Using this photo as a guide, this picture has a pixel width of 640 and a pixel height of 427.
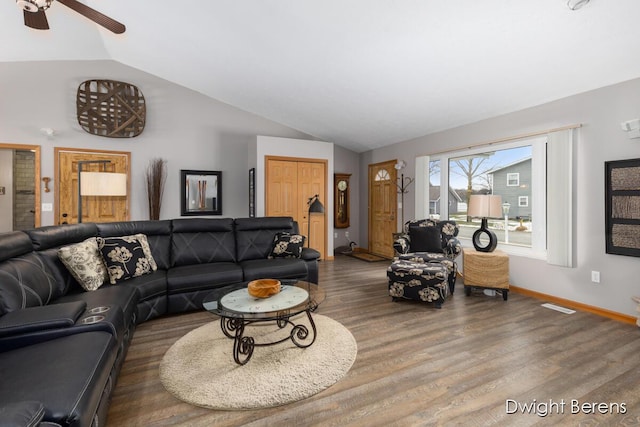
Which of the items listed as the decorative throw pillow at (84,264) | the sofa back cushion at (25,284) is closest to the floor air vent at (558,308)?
the decorative throw pillow at (84,264)

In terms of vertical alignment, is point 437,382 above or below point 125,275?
below

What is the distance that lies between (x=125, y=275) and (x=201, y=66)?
125 inches

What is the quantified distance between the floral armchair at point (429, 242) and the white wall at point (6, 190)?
23.7ft

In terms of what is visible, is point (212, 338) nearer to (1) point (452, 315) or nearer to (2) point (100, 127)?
(1) point (452, 315)

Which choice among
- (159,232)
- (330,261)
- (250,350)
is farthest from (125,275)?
(330,261)

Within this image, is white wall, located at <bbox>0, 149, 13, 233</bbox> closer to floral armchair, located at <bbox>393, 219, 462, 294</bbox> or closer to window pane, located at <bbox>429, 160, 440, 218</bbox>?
floral armchair, located at <bbox>393, 219, 462, 294</bbox>

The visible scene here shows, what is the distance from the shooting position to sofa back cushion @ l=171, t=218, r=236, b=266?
354 centimetres

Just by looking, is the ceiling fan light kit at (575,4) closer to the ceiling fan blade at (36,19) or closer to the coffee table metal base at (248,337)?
the coffee table metal base at (248,337)

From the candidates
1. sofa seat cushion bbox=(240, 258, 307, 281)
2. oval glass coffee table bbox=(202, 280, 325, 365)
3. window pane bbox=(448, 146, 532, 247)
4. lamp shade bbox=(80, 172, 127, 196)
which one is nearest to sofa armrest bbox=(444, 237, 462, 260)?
window pane bbox=(448, 146, 532, 247)

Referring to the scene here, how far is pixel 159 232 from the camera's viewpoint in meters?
3.52

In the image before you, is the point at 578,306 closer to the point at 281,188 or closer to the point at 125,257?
the point at 281,188

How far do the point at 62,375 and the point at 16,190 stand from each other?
681 cm

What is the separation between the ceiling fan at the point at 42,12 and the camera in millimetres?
2031

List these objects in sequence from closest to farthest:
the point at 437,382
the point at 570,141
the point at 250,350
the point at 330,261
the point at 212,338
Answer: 1. the point at 437,382
2. the point at 250,350
3. the point at 212,338
4. the point at 570,141
5. the point at 330,261
